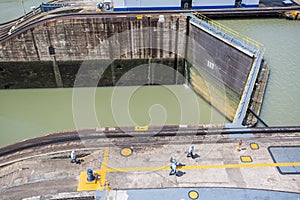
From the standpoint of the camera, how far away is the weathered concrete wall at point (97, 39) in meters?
19.7

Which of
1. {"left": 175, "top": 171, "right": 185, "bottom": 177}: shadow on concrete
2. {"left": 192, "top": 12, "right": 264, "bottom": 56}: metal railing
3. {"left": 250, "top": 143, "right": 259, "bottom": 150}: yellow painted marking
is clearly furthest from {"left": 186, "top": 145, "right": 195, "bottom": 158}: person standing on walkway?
{"left": 192, "top": 12, "right": 264, "bottom": 56}: metal railing

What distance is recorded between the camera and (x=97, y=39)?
2047cm

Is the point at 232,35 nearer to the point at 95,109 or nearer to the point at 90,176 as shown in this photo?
the point at 95,109

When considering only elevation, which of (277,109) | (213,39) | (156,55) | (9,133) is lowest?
(9,133)

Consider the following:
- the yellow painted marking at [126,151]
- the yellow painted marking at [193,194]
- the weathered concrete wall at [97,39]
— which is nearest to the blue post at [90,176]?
the yellow painted marking at [126,151]

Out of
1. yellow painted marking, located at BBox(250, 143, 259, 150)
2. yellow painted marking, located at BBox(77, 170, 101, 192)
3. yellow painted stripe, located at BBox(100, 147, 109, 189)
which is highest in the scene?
yellow painted marking, located at BBox(250, 143, 259, 150)

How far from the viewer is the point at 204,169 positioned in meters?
10.4

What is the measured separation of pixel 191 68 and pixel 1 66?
1613 cm

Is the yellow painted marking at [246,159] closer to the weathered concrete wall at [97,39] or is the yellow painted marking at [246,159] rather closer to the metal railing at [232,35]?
the metal railing at [232,35]

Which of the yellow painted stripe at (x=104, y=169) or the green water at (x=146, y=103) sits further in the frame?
the green water at (x=146, y=103)

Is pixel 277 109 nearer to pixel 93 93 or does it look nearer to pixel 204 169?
pixel 204 169

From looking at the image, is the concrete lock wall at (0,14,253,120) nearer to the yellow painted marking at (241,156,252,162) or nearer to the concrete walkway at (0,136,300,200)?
the yellow painted marking at (241,156,252,162)

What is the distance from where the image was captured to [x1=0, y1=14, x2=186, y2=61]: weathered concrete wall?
1969 centimetres

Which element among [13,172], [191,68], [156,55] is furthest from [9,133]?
[191,68]
